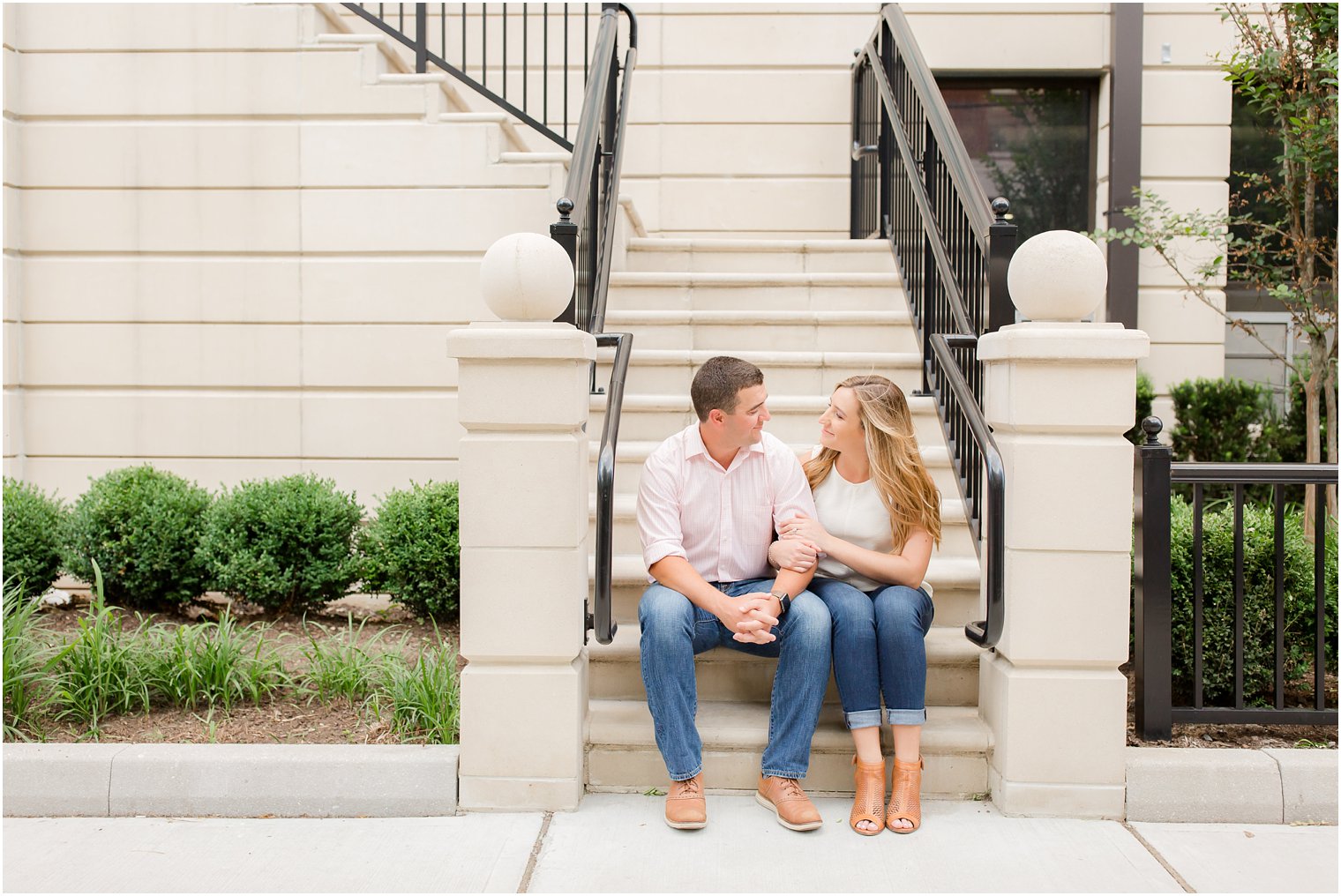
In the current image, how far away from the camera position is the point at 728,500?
3318 mm

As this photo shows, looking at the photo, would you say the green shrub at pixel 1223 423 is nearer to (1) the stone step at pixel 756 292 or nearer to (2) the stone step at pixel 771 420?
(1) the stone step at pixel 756 292

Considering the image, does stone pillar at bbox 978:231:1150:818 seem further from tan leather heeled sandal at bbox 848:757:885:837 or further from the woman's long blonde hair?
tan leather heeled sandal at bbox 848:757:885:837

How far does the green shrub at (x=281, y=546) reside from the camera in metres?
4.77

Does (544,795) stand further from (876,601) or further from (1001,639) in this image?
(1001,639)

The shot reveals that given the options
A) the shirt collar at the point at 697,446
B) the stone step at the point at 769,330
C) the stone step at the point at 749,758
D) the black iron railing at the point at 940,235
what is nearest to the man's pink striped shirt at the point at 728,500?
the shirt collar at the point at 697,446

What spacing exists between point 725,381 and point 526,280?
2.19 ft

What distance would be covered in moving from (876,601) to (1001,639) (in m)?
0.40

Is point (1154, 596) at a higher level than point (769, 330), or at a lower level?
lower

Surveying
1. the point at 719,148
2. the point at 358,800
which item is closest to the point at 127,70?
Result: the point at 719,148

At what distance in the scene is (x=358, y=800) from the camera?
3.14 m

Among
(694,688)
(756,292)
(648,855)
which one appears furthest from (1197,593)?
(756,292)

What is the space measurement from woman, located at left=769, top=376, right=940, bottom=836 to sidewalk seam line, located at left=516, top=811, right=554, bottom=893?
88cm

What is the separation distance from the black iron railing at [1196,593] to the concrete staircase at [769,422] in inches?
21.5

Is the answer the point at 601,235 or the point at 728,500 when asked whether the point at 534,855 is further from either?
the point at 601,235
